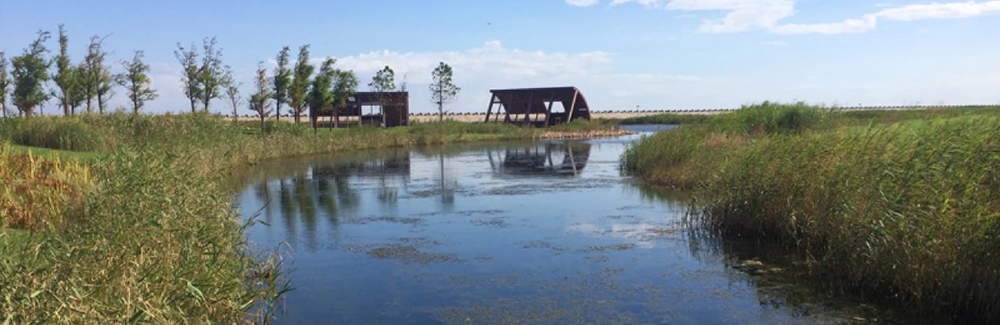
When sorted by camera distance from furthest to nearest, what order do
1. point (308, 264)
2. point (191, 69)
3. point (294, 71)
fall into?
point (294, 71)
point (191, 69)
point (308, 264)

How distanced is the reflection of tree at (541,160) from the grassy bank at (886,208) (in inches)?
431

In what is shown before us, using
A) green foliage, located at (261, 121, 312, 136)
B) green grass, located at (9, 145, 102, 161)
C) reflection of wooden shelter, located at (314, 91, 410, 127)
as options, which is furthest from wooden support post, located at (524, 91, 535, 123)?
green grass, located at (9, 145, 102, 161)

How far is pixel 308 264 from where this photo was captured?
9.44 m

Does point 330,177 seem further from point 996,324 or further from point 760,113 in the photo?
point 996,324

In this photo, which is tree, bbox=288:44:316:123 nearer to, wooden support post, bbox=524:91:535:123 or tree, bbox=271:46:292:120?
tree, bbox=271:46:292:120

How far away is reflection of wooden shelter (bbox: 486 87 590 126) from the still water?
36572 mm

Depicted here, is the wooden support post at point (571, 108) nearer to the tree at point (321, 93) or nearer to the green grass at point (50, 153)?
the tree at point (321, 93)

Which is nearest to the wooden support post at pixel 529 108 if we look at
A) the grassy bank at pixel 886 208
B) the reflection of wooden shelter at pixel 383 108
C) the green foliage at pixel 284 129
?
the reflection of wooden shelter at pixel 383 108

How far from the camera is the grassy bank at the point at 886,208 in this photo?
6.42 metres

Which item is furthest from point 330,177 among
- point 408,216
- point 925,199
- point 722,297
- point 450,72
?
point 450,72

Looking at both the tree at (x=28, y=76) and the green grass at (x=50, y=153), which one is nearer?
the green grass at (x=50, y=153)

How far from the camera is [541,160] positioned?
90.8 feet

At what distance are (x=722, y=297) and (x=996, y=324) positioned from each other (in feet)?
7.70

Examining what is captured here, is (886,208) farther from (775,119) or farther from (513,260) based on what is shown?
(775,119)
